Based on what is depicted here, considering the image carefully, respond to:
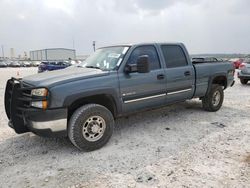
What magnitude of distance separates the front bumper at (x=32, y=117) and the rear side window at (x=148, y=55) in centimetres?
166

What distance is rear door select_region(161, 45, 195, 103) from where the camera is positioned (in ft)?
16.3

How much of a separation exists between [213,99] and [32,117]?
4.57 meters

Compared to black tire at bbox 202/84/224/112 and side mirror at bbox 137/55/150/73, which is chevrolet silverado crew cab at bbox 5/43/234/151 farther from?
black tire at bbox 202/84/224/112

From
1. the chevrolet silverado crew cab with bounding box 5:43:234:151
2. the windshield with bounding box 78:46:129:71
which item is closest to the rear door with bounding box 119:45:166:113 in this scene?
the chevrolet silverado crew cab with bounding box 5:43:234:151

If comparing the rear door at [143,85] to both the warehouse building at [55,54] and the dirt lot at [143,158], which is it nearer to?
the dirt lot at [143,158]

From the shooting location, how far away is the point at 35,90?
351 cm

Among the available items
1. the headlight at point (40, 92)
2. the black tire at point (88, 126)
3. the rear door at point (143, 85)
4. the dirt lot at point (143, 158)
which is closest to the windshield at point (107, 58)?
the rear door at point (143, 85)

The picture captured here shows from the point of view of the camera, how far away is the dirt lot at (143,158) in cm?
302

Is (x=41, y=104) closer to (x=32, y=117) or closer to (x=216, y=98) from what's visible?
(x=32, y=117)

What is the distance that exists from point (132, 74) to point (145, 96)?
1.76 feet

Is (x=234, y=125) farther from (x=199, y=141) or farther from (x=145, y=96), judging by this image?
(x=145, y=96)

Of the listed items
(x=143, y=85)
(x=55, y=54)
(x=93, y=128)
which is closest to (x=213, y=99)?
(x=143, y=85)

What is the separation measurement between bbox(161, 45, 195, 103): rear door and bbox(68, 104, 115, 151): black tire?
1.60 m

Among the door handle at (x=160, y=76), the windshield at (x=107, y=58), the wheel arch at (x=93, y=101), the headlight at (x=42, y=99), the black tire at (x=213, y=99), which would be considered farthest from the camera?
the black tire at (x=213, y=99)
